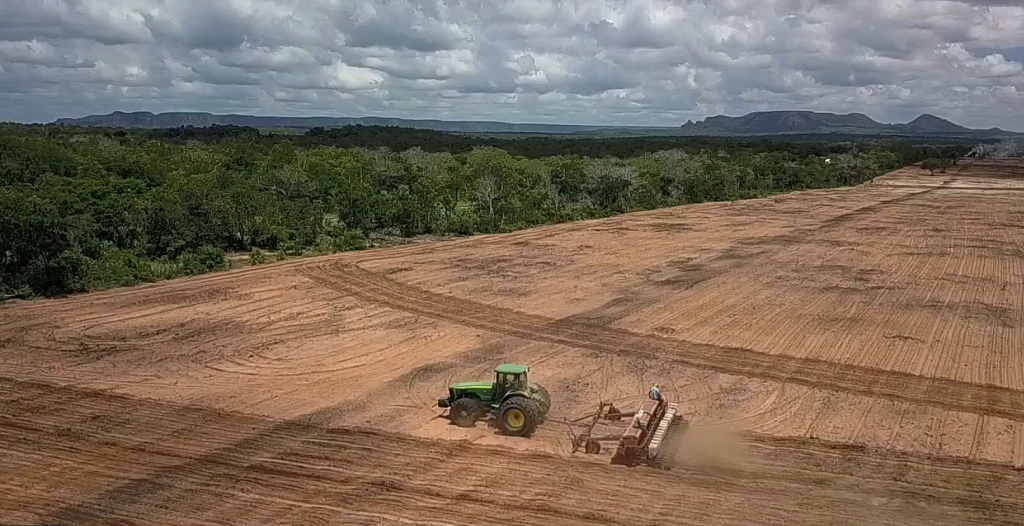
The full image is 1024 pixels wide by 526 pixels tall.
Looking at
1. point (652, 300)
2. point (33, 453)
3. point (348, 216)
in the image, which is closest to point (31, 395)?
point (33, 453)

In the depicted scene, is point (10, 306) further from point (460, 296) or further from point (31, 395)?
point (460, 296)

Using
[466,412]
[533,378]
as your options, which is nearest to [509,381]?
[466,412]

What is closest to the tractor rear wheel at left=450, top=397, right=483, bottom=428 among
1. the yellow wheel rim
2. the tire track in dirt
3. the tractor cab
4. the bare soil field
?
the bare soil field

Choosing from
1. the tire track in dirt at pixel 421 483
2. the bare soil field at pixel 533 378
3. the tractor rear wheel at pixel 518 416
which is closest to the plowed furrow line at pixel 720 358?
the bare soil field at pixel 533 378

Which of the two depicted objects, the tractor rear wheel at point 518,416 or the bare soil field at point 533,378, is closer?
the bare soil field at point 533,378

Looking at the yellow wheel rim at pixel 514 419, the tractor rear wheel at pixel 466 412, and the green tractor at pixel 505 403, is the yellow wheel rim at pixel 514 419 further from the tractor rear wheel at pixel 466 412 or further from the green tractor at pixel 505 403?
the tractor rear wheel at pixel 466 412

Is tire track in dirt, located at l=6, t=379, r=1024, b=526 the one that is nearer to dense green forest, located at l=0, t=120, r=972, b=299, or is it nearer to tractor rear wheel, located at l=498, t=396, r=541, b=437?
tractor rear wheel, located at l=498, t=396, r=541, b=437
